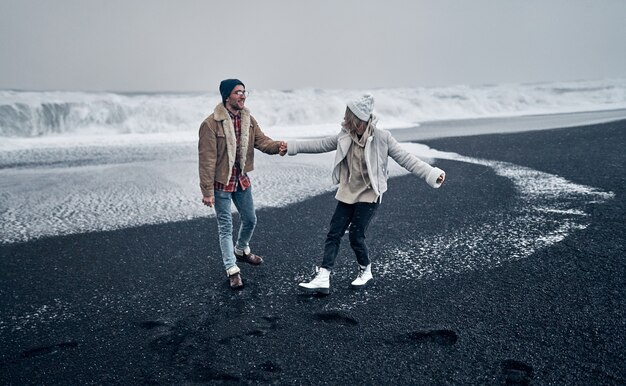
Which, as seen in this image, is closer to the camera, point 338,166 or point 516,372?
point 516,372

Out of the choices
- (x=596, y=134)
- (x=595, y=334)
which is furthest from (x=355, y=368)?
(x=596, y=134)

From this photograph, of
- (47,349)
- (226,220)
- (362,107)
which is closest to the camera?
(47,349)

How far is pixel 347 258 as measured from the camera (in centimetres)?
465

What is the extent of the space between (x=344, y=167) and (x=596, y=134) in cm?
1145

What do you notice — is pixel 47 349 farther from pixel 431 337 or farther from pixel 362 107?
pixel 362 107

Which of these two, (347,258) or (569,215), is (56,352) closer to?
(347,258)

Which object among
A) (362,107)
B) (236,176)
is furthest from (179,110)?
(362,107)

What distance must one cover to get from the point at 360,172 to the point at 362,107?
0.57 meters

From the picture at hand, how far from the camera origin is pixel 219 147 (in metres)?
3.89

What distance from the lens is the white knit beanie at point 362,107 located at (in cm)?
359

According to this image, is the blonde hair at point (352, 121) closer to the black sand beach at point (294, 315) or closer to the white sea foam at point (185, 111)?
the black sand beach at point (294, 315)

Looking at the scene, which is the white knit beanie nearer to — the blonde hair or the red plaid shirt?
the blonde hair

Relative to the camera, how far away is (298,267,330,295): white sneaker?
12.5 feet

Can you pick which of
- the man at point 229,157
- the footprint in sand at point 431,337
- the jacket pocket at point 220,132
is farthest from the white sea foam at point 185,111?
the footprint in sand at point 431,337
